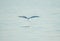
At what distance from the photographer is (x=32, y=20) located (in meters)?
1.46

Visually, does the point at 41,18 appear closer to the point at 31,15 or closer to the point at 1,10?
the point at 31,15

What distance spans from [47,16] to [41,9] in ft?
0.44

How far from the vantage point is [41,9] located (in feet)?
4.80

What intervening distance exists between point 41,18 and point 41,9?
13cm

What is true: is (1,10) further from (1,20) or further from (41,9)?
(41,9)

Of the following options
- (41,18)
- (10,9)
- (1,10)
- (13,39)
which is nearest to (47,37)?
(41,18)

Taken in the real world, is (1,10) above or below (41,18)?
above

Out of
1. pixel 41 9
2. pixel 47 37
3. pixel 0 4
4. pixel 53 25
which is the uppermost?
pixel 0 4

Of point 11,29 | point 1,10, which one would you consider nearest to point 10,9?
point 1,10

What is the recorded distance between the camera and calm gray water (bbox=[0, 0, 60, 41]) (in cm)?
146

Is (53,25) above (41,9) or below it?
below

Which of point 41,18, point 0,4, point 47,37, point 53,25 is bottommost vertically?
point 47,37

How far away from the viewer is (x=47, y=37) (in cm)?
147

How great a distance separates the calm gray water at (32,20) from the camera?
1.46 m
